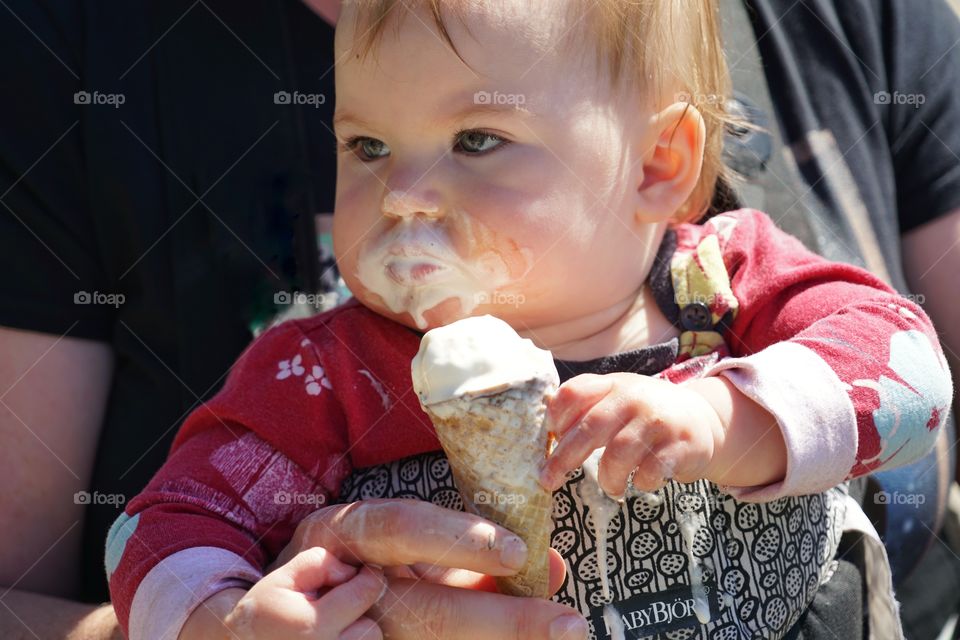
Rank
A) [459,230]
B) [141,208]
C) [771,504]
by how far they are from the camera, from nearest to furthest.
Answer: [459,230] < [771,504] < [141,208]

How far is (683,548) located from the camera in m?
1.51

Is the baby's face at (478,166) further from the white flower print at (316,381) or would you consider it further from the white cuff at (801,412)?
the white cuff at (801,412)

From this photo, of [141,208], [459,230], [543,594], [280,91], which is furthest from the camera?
[280,91]

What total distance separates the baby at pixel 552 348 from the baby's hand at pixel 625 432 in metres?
0.06

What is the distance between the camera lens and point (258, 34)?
6.82ft

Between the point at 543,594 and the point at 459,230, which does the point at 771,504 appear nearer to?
the point at 543,594

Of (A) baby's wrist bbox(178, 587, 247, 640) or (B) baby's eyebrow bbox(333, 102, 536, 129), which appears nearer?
(A) baby's wrist bbox(178, 587, 247, 640)

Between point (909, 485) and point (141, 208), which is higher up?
point (141, 208)

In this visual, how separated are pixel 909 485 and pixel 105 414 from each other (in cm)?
156

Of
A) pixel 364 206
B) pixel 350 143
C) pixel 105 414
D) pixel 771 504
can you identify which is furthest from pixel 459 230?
pixel 105 414

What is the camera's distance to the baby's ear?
1675mm
